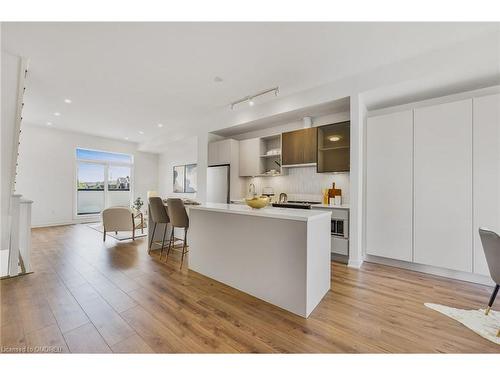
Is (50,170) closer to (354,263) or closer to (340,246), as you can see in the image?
(340,246)

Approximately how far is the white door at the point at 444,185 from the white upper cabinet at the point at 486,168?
6cm

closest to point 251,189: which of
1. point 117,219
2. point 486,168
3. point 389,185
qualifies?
point 389,185

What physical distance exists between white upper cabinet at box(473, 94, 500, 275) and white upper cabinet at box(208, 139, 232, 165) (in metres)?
4.00

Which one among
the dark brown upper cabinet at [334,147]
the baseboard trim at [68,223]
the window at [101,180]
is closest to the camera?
the dark brown upper cabinet at [334,147]

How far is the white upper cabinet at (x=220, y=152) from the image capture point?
508 centimetres

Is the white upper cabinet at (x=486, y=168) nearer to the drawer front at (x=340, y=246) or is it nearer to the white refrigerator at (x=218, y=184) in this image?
the drawer front at (x=340, y=246)

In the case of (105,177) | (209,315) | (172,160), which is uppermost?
(172,160)

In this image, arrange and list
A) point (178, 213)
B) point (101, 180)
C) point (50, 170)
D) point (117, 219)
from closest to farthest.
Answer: point (178, 213)
point (117, 219)
point (50, 170)
point (101, 180)

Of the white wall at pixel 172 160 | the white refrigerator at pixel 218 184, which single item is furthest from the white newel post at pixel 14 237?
the white wall at pixel 172 160

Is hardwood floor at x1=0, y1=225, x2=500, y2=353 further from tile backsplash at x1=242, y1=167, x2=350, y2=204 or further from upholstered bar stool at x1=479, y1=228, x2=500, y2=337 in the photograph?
tile backsplash at x1=242, y1=167, x2=350, y2=204

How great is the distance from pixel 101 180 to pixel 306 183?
279 inches

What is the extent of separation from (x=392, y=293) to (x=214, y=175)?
Answer: 159 inches

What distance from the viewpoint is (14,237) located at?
2.84 meters
